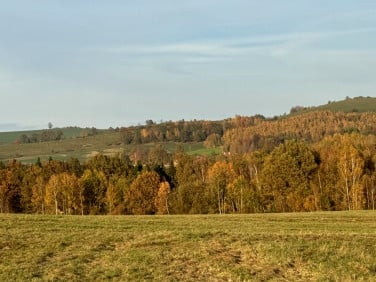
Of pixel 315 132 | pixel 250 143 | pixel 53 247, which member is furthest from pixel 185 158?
pixel 53 247

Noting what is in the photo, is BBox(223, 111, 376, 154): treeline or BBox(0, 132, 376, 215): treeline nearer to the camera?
BBox(0, 132, 376, 215): treeline

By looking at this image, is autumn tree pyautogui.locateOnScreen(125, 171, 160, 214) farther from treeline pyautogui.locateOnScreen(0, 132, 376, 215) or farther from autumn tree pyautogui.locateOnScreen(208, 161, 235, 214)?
autumn tree pyautogui.locateOnScreen(208, 161, 235, 214)

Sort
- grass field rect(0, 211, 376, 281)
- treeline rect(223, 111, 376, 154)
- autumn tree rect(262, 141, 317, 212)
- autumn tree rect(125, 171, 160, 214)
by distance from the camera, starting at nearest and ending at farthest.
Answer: grass field rect(0, 211, 376, 281) < autumn tree rect(262, 141, 317, 212) < autumn tree rect(125, 171, 160, 214) < treeline rect(223, 111, 376, 154)

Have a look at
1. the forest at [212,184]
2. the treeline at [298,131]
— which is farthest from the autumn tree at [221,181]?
the treeline at [298,131]

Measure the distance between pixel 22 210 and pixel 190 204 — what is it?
33.2 metres

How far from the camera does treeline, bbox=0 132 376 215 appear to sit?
8569cm

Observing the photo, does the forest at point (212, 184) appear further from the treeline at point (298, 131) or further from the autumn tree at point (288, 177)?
the treeline at point (298, 131)

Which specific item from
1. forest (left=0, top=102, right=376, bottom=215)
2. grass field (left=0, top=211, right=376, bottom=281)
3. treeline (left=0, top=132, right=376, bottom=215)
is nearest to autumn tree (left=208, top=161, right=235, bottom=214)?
treeline (left=0, top=132, right=376, bottom=215)

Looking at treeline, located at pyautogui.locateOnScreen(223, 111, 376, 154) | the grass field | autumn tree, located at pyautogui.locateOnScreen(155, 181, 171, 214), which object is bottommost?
autumn tree, located at pyautogui.locateOnScreen(155, 181, 171, 214)

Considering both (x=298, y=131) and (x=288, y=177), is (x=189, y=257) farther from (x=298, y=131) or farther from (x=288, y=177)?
(x=298, y=131)

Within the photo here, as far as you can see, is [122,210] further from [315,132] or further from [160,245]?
[315,132]

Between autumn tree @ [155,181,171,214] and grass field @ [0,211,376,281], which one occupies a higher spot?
grass field @ [0,211,376,281]

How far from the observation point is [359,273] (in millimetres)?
13414

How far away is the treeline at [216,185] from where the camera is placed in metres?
85.7
